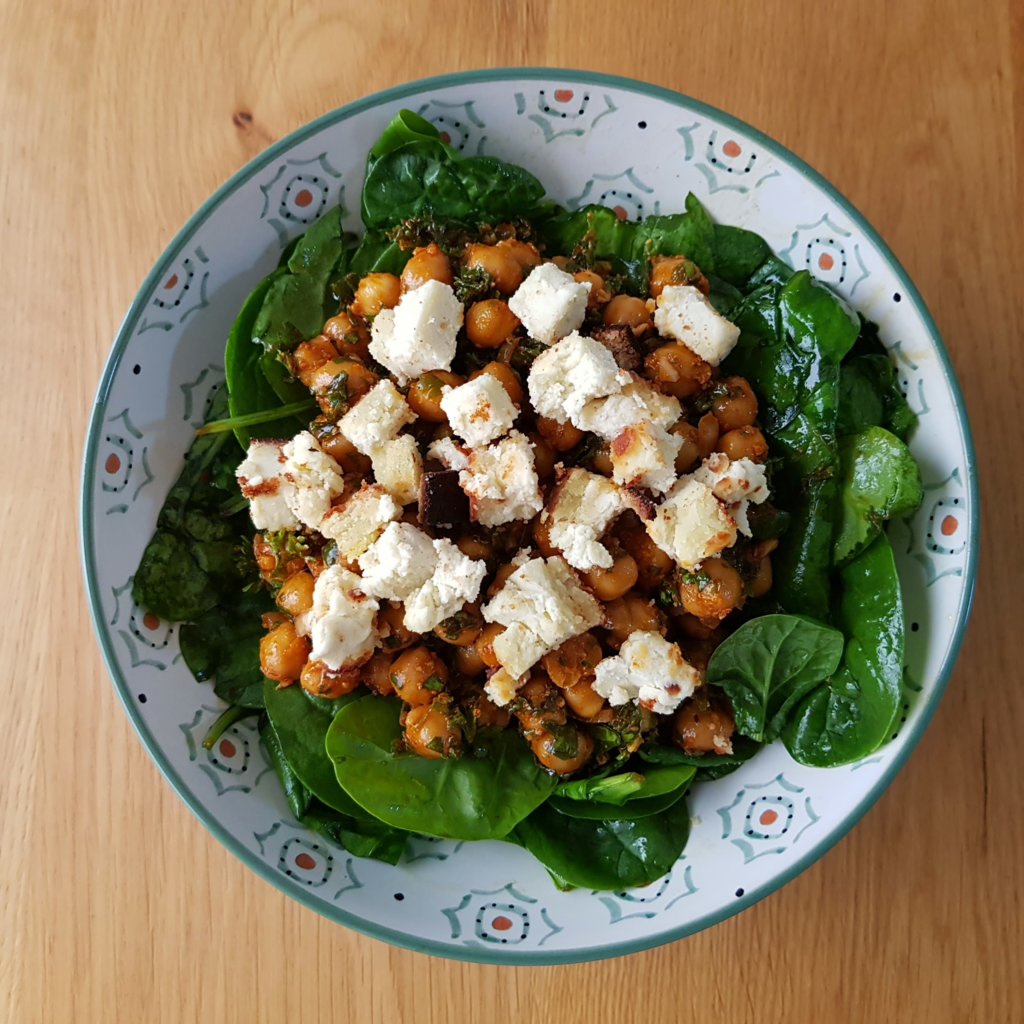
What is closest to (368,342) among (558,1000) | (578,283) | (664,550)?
(578,283)

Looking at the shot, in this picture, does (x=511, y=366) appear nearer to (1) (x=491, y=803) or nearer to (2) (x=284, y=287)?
(2) (x=284, y=287)

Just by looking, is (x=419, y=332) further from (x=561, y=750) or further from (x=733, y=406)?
(x=561, y=750)

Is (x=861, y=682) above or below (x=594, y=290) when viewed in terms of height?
below

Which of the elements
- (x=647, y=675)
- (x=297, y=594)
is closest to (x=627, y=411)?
(x=647, y=675)

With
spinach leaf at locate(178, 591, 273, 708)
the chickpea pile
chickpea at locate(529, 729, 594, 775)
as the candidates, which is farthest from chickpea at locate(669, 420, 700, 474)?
spinach leaf at locate(178, 591, 273, 708)

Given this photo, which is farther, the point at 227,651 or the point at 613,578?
the point at 227,651
